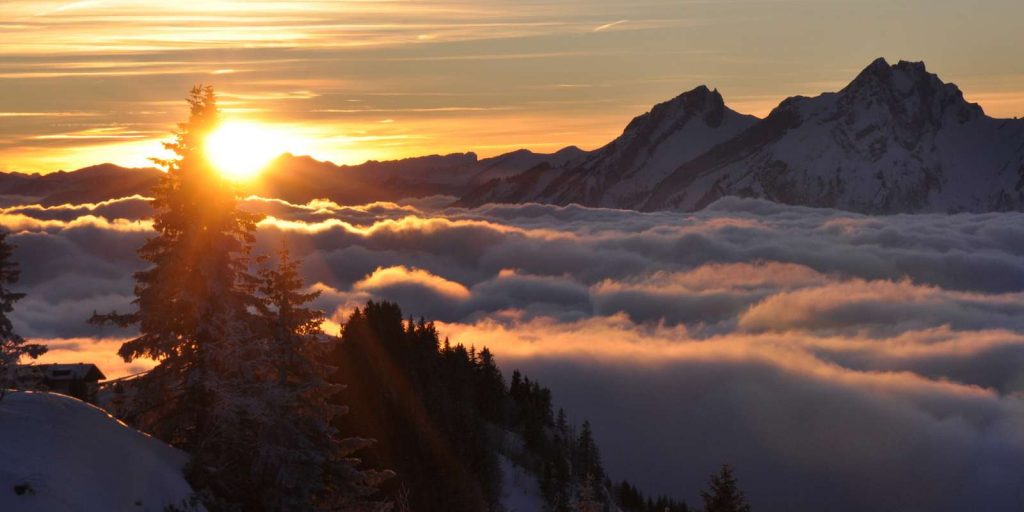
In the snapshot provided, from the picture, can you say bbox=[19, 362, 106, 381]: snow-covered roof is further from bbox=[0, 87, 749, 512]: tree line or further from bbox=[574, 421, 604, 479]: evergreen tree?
bbox=[574, 421, 604, 479]: evergreen tree

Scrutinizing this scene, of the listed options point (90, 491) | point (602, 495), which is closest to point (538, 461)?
point (602, 495)

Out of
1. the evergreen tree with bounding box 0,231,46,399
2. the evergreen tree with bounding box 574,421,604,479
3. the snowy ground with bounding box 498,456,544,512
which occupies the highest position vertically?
the evergreen tree with bounding box 0,231,46,399

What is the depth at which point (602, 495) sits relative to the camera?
8888 cm

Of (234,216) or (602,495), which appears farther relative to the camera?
(602,495)

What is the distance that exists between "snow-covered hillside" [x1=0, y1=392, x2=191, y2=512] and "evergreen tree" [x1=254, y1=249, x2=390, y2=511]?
2.14 m

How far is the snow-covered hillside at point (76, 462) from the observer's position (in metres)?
22.6

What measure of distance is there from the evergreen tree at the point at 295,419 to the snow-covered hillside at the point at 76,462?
214 cm

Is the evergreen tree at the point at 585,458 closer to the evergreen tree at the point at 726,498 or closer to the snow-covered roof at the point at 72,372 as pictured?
the snow-covered roof at the point at 72,372

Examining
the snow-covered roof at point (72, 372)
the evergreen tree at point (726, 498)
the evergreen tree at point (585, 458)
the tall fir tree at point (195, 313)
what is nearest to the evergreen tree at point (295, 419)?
the tall fir tree at point (195, 313)

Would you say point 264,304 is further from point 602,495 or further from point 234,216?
point 602,495

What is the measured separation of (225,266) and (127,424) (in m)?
4.49

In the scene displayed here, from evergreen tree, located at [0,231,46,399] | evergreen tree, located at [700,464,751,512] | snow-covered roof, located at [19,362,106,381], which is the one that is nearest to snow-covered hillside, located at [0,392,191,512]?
evergreen tree, located at [0,231,46,399]

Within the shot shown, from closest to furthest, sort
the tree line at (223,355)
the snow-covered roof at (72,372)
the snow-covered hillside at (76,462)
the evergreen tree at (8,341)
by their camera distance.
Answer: the snow-covered hillside at (76,462) → the evergreen tree at (8,341) → the tree line at (223,355) → the snow-covered roof at (72,372)

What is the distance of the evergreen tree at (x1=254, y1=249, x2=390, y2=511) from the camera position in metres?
26.1
